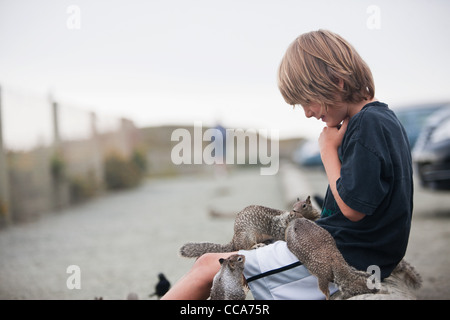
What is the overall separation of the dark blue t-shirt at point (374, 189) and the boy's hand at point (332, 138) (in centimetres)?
3

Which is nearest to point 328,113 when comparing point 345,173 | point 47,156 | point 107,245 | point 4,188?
point 345,173

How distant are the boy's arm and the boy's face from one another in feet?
0.09

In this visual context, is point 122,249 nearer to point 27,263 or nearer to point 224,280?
point 27,263

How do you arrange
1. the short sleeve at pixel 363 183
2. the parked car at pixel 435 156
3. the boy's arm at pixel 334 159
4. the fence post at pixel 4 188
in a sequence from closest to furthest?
1. the short sleeve at pixel 363 183
2. the boy's arm at pixel 334 159
3. the parked car at pixel 435 156
4. the fence post at pixel 4 188

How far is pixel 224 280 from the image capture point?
1.67 meters

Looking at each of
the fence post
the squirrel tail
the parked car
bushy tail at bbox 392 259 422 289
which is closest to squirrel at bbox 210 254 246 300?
the squirrel tail

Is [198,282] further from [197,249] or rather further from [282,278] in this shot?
[282,278]

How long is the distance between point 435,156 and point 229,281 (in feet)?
16.5

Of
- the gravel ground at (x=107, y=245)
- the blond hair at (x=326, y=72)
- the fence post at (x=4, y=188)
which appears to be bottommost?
the gravel ground at (x=107, y=245)

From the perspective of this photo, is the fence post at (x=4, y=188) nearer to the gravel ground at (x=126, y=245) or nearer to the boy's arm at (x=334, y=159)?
the gravel ground at (x=126, y=245)

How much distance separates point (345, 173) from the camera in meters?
1.51

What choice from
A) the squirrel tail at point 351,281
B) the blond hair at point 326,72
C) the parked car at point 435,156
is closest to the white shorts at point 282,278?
the squirrel tail at point 351,281

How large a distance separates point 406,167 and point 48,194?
7725 mm

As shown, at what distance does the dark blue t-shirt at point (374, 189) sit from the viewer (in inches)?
57.3
